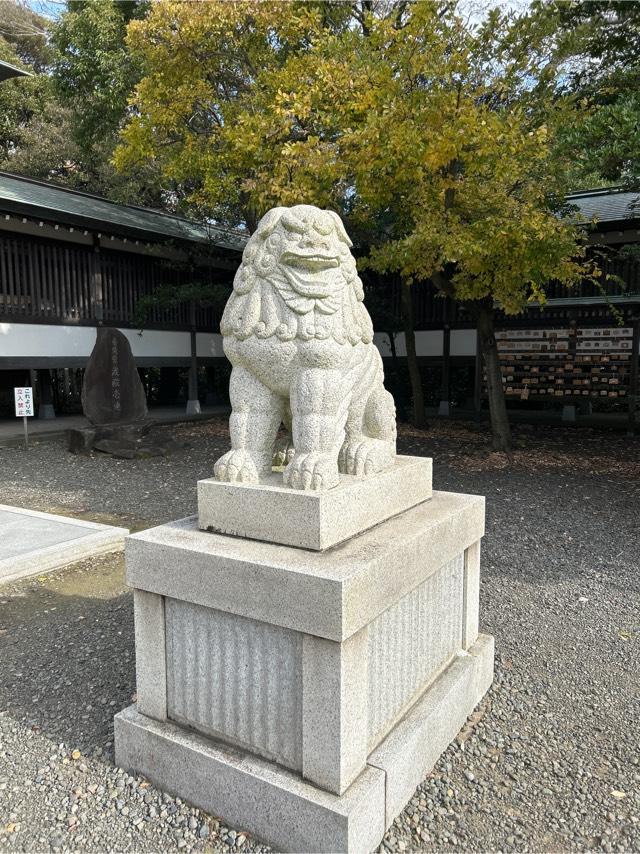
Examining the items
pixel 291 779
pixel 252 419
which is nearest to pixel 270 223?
pixel 252 419

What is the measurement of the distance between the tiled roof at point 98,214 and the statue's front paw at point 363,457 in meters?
10.4

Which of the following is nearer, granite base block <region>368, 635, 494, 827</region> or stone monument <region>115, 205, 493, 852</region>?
stone monument <region>115, 205, 493, 852</region>

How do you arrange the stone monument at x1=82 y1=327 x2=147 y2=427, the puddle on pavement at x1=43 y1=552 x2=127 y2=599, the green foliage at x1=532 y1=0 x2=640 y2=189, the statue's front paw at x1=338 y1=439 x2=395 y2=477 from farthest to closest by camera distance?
the stone monument at x1=82 y1=327 x2=147 y2=427
the green foliage at x1=532 y1=0 x2=640 y2=189
the puddle on pavement at x1=43 y1=552 x2=127 y2=599
the statue's front paw at x1=338 y1=439 x2=395 y2=477

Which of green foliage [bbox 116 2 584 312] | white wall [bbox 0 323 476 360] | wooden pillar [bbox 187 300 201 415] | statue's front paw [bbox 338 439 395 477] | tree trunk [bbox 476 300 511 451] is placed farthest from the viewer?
wooden pillar [bbox 187 300 201 415]

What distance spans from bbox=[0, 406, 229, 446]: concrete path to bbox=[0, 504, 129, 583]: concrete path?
19.1 ft

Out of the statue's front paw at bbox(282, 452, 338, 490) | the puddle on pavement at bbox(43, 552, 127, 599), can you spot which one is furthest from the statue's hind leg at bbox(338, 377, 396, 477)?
the puddle on pavement at bbox(43, 552, 127, 599)

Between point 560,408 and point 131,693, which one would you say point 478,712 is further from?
point 560,408

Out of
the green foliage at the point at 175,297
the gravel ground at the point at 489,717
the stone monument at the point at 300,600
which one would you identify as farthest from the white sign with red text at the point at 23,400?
the stone monument at the point at 300,600

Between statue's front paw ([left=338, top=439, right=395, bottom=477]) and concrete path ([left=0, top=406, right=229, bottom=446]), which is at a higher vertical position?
statue's front paw ([left=338, top=439, right=395, bottom=477])

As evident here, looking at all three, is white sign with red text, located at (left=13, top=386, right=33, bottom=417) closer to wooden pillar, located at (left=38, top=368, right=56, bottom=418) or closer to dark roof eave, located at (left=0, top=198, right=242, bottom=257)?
dark roof eave, located at (left=0, top=198, right=242, bottom=257)

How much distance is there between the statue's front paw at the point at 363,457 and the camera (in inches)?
108

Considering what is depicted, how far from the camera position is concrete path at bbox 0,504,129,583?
185 inches

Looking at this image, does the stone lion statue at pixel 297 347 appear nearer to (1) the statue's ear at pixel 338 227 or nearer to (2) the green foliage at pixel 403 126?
(1) the statue's ear at pixel 338 227

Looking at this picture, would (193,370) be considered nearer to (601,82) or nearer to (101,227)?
(101,227)
